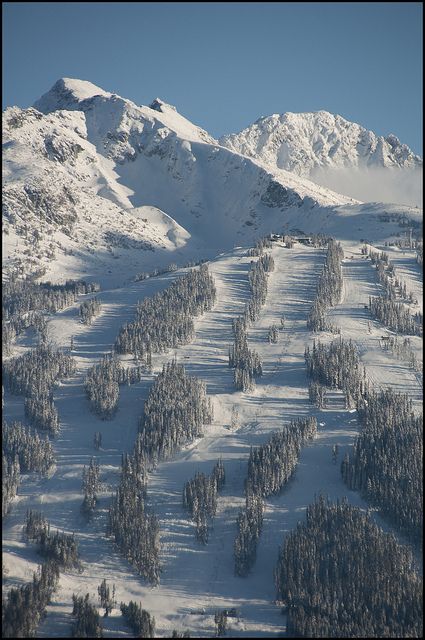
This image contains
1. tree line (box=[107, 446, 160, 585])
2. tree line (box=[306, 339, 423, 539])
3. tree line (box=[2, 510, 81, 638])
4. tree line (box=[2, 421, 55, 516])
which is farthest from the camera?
tree line (box=[2, 421, 55, 516])

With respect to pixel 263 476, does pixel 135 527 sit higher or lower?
lower

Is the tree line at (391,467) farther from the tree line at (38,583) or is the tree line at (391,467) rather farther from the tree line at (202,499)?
the tree line at (38,583)

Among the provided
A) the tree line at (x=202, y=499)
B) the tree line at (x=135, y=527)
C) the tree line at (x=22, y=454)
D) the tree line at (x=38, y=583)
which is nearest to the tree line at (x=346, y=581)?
the tree line at (x=202, y=499)

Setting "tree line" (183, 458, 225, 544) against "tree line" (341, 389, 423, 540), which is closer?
"tree line" (341, 389, 423, 540)

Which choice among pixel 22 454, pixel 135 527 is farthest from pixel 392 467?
pixel 22 454

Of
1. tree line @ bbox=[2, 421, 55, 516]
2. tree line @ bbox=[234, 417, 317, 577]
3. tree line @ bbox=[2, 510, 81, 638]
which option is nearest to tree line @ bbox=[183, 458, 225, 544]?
tree line @ bbox=[234, 417, 317, 577]

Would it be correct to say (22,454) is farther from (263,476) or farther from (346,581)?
(346,581)

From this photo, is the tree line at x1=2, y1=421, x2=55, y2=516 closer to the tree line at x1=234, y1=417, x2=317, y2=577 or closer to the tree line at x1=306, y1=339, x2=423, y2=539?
the tree line at x1=234, y1=417, x2=317, y2=577

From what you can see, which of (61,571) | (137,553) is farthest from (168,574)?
(61,571)
